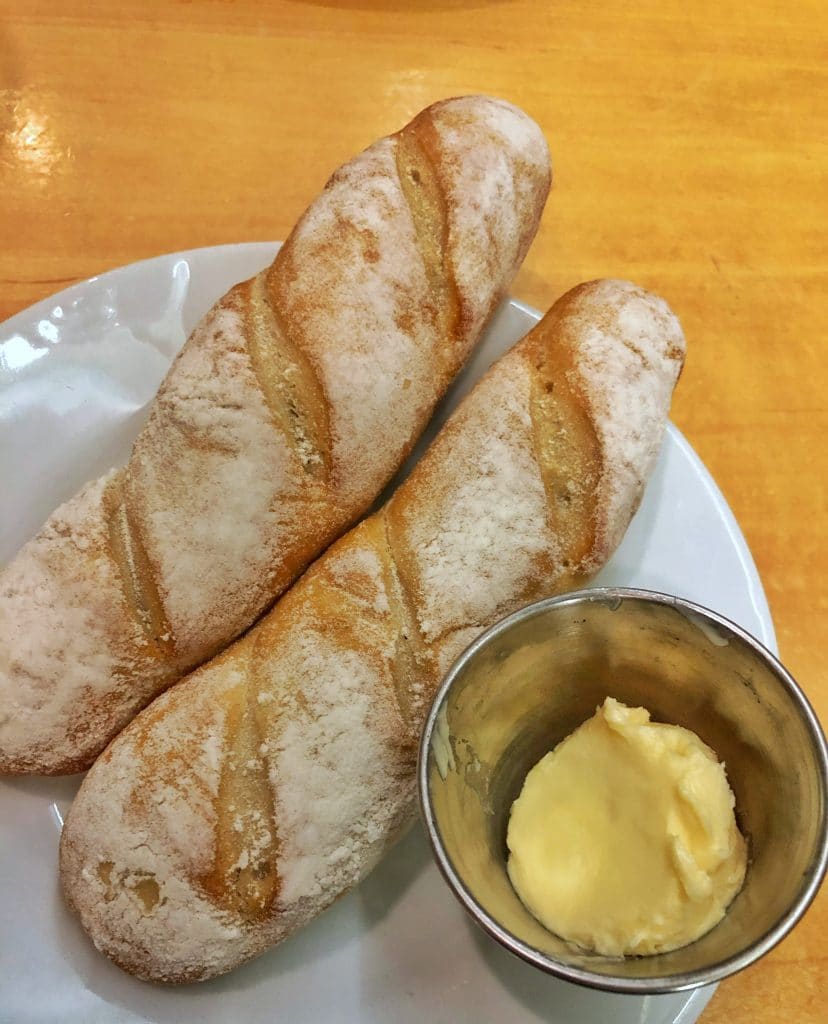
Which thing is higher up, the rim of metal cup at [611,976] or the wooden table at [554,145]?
the wooden table at [554,145]

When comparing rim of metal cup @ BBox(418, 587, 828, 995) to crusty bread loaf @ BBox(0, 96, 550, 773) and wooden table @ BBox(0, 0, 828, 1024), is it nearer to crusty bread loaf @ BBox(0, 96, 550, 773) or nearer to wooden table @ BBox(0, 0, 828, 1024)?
crusty bread loaf @ BBox(0, 96, 550, 773)

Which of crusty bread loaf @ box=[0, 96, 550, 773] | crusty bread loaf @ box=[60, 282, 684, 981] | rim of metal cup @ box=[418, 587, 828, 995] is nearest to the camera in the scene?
rim of metal cup @ box=[418, 587, 828, 995]

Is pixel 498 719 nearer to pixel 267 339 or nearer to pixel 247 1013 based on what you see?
pixel 247 1013

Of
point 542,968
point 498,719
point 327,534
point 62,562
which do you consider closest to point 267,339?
point 327,534

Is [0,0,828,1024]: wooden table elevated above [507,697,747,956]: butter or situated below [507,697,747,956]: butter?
above

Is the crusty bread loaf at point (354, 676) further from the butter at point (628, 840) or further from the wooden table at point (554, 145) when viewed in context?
the wooden table at point (554, 145)

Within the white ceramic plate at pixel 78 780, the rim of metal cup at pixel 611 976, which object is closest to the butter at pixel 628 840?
the rim of metal cup at pixel 611 976

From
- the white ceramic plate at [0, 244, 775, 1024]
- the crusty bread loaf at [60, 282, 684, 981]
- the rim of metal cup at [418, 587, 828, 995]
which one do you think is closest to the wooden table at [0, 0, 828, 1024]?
the white ceramic plate at [0, 244, 775, 1024]
